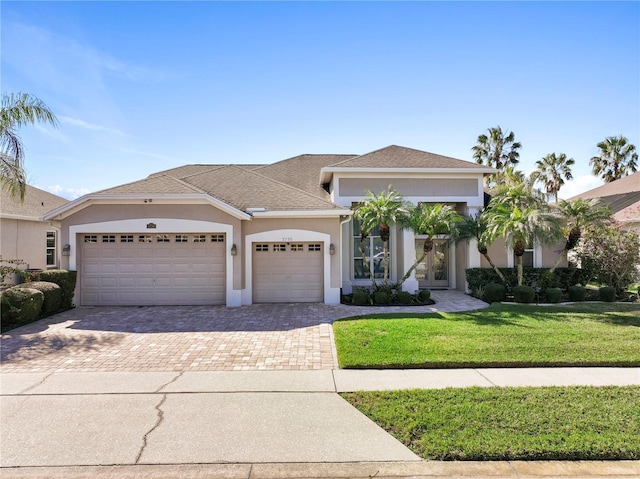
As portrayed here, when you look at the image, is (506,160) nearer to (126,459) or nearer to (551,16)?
(551,16)

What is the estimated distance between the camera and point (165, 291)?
12508 mm

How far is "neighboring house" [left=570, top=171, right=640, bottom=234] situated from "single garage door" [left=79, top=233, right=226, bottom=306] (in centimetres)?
1690

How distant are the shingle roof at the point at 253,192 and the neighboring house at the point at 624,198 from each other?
13.3 metres

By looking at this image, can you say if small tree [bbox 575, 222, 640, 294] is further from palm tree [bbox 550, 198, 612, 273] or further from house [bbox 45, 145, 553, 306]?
house [bbox 45, 145, 553, 306]

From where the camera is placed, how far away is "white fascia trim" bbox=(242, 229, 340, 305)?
12.7 m

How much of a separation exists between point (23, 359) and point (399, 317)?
8659 millimetres

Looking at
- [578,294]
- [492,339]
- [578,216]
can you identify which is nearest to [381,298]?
[492,339]

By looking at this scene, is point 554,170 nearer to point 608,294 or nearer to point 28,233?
point 608,294

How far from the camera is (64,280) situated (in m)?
11.7

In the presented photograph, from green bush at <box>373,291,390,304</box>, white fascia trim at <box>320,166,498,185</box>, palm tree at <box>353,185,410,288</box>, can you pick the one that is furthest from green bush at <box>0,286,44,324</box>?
white fascia trim at <box>320,166,498,185</box>

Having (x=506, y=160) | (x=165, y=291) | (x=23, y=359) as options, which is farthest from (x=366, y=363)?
(x=506, y=160)

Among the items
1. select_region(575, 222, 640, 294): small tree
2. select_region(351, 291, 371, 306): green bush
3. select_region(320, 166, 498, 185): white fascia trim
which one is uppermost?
select_region(320, 166, 498, 185): white fascia trim

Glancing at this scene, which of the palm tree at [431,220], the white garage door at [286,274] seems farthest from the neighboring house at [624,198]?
the white garage door at [286,274]

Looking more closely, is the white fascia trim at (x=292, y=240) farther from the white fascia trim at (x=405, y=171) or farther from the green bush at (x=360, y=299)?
the white fascia trim at (x=405, y=171)
